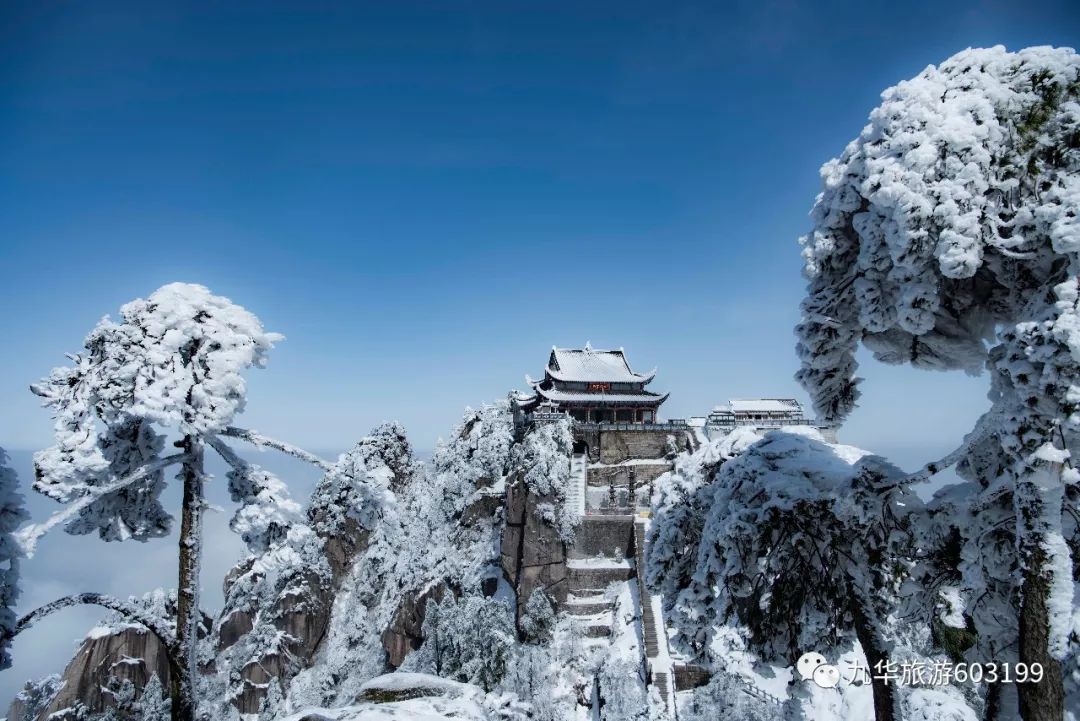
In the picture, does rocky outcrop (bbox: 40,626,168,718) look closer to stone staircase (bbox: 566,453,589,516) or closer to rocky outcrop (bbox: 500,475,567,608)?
rocky outcrop (bbox: 500,475,567,608)

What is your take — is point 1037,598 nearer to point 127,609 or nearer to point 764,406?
point 127,609

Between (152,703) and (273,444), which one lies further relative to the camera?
(152,703)

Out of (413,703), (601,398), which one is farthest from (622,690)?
(601,398)

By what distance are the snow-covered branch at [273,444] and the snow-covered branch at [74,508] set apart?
482 millimetres

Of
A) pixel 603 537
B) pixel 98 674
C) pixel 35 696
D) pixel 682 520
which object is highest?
pixel 682 520

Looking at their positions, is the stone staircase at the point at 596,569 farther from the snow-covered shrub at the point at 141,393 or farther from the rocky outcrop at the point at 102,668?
the snow-covered shrub at the point at 141,393

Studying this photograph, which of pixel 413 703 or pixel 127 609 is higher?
pixel 127 609

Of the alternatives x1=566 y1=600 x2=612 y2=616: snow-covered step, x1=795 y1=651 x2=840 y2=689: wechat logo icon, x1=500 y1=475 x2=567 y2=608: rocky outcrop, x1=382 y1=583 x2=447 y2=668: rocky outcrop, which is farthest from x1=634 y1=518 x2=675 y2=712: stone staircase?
x1=795 y1=651 x2=840 y2=689: wechat logo icon

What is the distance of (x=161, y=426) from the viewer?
530cm

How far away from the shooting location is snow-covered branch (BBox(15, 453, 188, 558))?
4.20 metres

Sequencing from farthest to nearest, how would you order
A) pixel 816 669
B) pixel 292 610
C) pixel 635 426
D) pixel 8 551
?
pixel 635 426
pixel 292 610
pixel 816 669
pixel 8 551

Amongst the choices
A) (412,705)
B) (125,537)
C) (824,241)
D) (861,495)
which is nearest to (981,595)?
(861,495)

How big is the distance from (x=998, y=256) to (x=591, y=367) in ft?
114

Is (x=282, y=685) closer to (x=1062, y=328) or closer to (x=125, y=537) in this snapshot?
(x=125, y=537)
